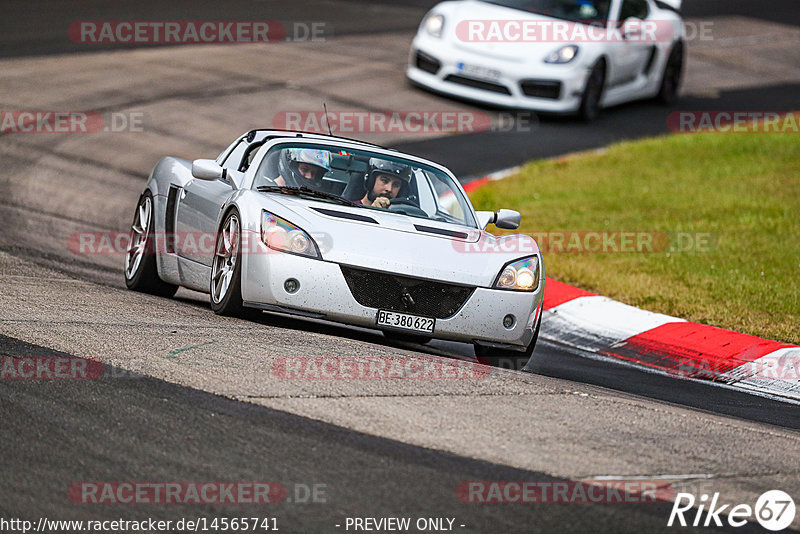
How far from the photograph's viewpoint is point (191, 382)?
244 inches

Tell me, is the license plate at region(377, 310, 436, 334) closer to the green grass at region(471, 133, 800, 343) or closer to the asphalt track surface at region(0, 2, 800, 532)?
the asphalt track surface at region(0, 2, 800, 532)

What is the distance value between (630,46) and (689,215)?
20.6 feet

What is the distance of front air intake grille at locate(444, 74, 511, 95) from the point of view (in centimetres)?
1838

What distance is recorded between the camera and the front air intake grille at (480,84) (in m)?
18.4

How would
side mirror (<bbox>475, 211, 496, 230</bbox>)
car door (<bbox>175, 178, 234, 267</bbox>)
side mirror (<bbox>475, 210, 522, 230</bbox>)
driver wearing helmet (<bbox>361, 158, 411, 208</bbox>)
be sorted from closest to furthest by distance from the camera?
car door (<bbox>175, 178, 234, 267</bbox>)
driver wearing helmet (<bbox>361, 158, 411, 208</bbox>)
side mirror (<bbox>475, 210, 522, 230</bbox>)
side mirror (<bbox>475, 211, 496, 230</bbox>)

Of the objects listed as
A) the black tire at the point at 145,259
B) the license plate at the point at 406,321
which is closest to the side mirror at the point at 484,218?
the license plate at the point at 406,321

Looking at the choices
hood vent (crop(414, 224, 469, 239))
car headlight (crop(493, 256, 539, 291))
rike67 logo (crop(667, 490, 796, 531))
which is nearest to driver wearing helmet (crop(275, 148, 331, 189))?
hood vent (crop(414, 224, 469, 239))

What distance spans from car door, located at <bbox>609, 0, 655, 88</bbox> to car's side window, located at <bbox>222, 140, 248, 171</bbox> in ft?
33.4

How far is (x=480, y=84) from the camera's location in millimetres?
18422

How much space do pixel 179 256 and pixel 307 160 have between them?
3.90ft

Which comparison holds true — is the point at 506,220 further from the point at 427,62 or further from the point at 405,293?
the point at 427,62

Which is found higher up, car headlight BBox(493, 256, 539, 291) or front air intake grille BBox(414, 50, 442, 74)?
car headlight BBox(493, 256, 539, 291)

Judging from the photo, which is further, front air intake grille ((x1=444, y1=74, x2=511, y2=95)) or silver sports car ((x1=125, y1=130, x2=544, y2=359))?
front air intake grille ((x1=444, y1=74, x2=511, y2=95))

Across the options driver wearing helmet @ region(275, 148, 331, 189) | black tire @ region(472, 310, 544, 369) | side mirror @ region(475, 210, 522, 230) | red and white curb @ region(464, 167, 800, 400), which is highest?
driver wearing helmet @ region(275, 148, 331, 189)
